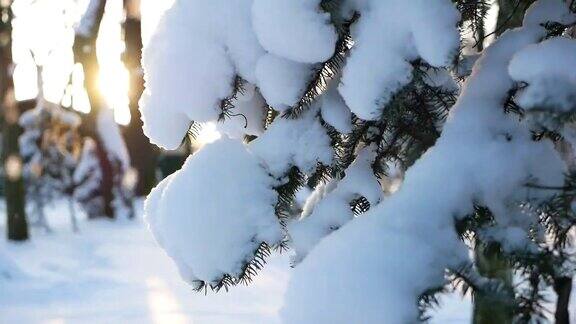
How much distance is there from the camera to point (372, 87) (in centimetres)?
200

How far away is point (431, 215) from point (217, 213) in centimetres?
72

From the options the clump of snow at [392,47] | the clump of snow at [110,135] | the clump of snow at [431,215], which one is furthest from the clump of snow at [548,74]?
the clump of snow at [110,135]

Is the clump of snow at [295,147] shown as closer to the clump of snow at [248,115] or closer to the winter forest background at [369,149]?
the winter forest background at [369,149]

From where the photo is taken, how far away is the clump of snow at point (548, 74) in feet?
5.38

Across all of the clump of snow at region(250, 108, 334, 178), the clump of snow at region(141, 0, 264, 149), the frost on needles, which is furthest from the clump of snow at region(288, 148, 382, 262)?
the clump of snow at region(141, 0, 264, 149)

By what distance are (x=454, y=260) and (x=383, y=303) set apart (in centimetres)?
26

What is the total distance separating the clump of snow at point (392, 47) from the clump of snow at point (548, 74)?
0.70 feet

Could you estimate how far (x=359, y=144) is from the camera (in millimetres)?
2672

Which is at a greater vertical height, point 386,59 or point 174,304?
point 386,59

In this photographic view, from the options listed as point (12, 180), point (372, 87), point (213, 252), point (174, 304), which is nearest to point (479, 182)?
point (372, 87)

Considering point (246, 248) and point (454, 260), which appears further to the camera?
point (246, 248)

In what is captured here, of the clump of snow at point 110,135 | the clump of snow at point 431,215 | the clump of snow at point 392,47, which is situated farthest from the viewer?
the clump of snow at point 110,135

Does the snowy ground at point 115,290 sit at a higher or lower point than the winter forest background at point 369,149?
lower

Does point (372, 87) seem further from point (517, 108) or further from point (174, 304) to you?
point (174, 304)
